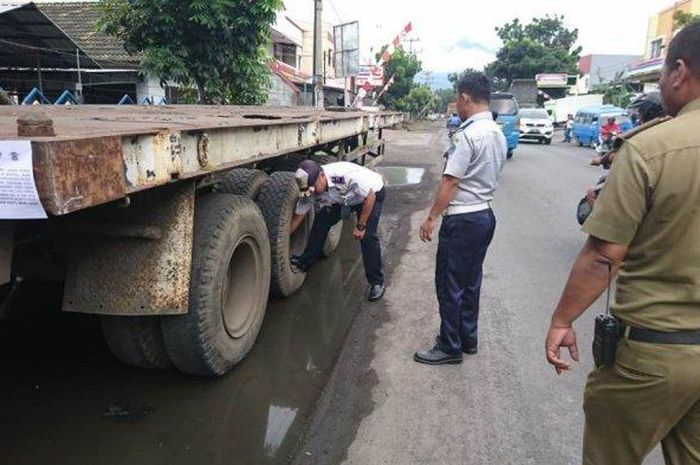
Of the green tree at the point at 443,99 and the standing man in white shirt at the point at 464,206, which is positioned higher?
the green tree at the point at 443,99

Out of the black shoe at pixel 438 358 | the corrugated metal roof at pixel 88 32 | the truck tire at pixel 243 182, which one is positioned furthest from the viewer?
the corrugated metal roof at pixel 88 32

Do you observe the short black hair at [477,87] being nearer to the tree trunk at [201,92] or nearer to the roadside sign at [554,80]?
the tree trunk at [201,92]

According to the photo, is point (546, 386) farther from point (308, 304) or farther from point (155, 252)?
point (155, 252)

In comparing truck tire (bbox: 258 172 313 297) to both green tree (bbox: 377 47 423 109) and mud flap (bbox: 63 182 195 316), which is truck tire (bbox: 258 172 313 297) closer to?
mud flap (bbox: 63 182 195 316)

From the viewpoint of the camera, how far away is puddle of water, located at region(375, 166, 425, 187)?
1234cm

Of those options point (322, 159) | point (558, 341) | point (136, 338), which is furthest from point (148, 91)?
point (558, 341)

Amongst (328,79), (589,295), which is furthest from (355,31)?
(328,79)

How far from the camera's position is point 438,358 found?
3.92m

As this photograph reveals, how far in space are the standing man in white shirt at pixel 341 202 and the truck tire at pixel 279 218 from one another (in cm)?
13

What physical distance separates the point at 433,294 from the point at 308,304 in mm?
1140

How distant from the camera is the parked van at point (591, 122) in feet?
71.5

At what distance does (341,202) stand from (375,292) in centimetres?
86

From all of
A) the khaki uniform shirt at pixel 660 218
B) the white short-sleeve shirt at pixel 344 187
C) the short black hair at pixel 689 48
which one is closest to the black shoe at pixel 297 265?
the white short-sleeve shirt at pixel 344 187

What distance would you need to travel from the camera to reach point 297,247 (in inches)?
219
